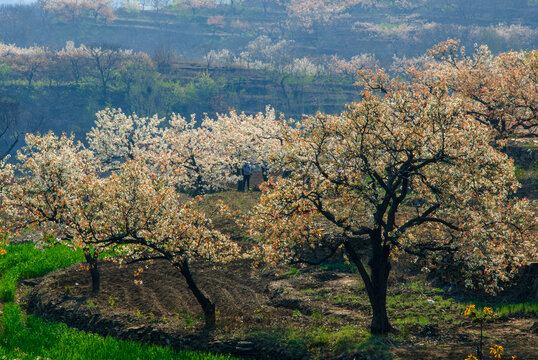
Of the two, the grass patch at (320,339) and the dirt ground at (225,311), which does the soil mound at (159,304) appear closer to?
the dirt ground at (225,311)

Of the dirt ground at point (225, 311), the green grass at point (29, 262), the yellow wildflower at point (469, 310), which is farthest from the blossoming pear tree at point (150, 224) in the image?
the green grass at point (29, 262)

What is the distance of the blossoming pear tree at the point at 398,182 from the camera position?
49.7 ft

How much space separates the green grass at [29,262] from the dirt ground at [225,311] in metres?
1.16

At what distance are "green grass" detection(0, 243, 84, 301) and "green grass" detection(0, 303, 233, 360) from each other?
19.4ft

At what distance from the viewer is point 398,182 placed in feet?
54.8

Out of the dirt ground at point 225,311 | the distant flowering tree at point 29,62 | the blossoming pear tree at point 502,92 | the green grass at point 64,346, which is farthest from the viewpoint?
the distant flowering tree at point 29,62

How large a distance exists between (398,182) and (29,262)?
21.1 m

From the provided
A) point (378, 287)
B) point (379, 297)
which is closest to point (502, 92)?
point (378, 287)

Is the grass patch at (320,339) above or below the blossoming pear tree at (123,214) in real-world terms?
below

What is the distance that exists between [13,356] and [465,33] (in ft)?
603

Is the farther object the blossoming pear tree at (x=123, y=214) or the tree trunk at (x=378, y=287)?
the blossoming pear tree at (x=123, y=214)

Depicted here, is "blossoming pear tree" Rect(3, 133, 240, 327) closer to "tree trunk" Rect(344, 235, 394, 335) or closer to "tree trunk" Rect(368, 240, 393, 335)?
"tree trunk" Rect(344, 235, 394, 335)

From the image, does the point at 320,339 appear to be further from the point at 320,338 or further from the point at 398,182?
the point at 398,182

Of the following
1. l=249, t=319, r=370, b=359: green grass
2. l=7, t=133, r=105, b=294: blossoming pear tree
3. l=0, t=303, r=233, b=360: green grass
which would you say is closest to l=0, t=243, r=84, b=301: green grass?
l=7, t=133, r=105, b=294: blossoming pear tree
